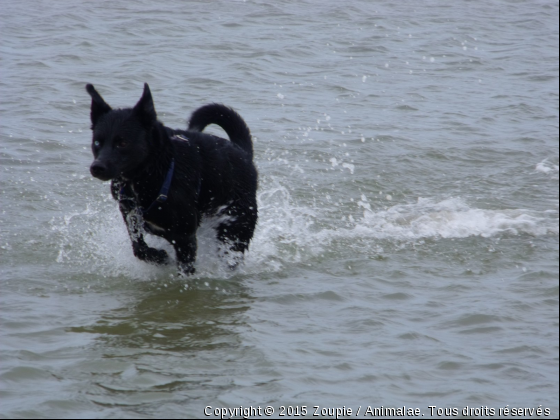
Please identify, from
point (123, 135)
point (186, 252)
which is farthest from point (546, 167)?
point (123, 135)

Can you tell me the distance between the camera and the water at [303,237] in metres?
4.07

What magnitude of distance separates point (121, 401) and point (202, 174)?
2.12 meters

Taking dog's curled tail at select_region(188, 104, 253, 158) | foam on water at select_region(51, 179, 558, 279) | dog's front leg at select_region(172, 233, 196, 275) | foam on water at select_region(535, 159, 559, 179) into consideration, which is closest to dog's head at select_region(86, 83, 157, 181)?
dog's front leg at select_region(172, 233, 196, 275)

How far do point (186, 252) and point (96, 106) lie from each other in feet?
4.18

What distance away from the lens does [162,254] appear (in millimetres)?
5559

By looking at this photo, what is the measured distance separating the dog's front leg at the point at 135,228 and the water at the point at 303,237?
238mm

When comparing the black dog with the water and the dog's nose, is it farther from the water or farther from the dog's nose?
the water

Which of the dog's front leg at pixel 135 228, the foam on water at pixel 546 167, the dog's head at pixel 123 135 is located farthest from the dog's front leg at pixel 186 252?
the foam on water at pixel 546 167

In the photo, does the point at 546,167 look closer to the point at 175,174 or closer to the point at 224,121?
the point at 224,121

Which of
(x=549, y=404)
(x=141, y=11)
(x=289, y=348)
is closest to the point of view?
(x=549, y=404)

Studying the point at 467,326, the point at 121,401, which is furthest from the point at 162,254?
the point at 467,326

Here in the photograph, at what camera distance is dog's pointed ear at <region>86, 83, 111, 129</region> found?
16.3 feet

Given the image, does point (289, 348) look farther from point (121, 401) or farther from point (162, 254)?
point (162, 254)

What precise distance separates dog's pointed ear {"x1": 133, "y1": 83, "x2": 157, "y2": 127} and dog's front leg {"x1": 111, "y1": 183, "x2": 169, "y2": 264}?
0.53 metres
